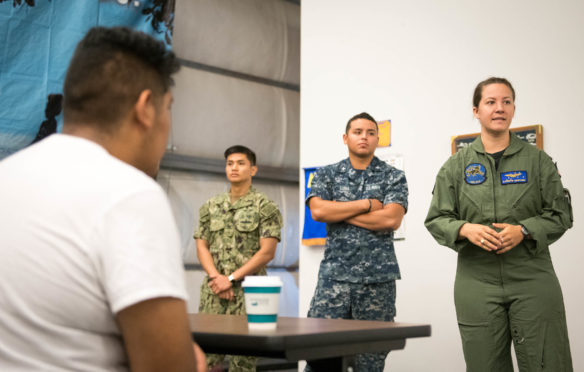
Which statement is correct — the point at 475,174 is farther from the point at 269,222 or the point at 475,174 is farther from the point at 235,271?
the point at 235,271

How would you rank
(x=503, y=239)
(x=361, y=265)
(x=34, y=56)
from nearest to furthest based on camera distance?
1. (x=503, y=239)
2. (x=361, y=265)
3. (x=34, y=56)

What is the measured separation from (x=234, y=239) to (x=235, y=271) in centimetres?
21

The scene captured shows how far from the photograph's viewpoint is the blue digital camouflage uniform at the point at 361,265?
10.4 ft

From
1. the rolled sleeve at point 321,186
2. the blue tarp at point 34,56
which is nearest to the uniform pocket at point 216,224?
the rolled sleeve at point 321,186

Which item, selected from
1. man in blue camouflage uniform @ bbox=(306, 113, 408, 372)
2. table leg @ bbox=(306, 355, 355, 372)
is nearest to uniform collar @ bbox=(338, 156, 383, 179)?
man in blue camouflage uniform @ bbox=(306, 113, 408, 372)

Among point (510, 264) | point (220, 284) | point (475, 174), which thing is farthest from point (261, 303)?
point (220, 284)

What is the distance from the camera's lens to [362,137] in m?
3.35

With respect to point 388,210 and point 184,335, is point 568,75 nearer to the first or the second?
point 388,210

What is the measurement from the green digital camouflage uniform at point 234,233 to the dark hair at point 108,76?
281 cm

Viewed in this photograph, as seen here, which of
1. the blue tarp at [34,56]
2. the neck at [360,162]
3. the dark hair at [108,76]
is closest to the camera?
the dark hair at [108,76]

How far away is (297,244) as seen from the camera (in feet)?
19.8

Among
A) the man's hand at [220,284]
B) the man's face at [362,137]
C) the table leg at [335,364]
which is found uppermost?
the man's face at [362,137]

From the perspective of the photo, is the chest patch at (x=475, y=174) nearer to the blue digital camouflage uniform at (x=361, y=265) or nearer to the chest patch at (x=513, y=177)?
the chest patch at (x=513, y=177)

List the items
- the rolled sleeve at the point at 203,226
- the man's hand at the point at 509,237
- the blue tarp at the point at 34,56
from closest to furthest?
the man's hand at the point at 509,237, the rolled sleeve at the point at 203,226, the blue tarp at the point at 34,56
